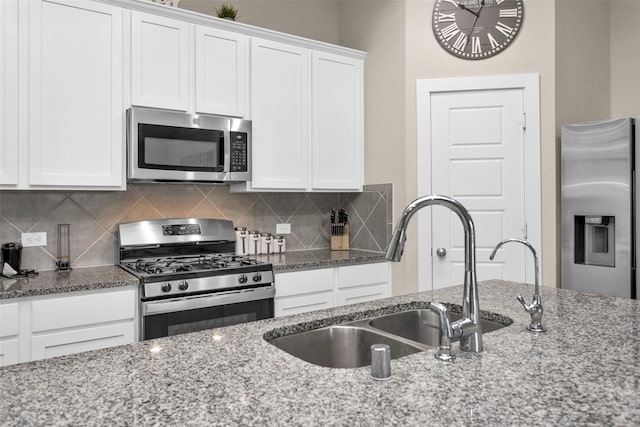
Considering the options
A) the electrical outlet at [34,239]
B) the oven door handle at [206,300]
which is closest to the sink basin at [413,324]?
the oven door handle at [206,300]

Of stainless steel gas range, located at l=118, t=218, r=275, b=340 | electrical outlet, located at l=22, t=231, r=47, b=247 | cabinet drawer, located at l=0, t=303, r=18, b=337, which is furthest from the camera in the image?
electrical outlet, located at l=22, t=231, r=47, b=247

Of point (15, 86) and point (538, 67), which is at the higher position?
point (538, 67)

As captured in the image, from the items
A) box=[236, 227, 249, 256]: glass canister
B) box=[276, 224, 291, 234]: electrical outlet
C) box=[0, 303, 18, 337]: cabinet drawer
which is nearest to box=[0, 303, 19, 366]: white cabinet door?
box=[0, 303, 18, 337]: cabinet drawer

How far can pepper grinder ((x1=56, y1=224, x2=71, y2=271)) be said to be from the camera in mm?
2738

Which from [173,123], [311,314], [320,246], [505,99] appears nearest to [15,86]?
[173,123]

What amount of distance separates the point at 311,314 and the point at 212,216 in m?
1.92

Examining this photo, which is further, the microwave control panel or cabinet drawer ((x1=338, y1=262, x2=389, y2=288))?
cabinet drawer ((x1=338, y1=262, x2=389, y2=288))

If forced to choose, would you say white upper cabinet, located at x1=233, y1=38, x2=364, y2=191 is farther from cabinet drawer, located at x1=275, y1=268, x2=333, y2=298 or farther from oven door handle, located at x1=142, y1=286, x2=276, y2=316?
oven door handle, located at x1=142, y1=286, x2=276, y2=316

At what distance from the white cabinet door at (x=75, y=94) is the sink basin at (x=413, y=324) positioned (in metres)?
1.80

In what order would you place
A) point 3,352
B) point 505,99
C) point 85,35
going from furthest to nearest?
1. point 505,99
2. point 85,35
3. point 3,352

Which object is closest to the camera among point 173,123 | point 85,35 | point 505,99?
point 85,35

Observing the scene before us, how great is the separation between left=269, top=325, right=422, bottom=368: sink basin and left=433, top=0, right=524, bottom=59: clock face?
252 centimetres

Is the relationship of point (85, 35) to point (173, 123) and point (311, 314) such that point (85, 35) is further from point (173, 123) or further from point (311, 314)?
point (311, 314)

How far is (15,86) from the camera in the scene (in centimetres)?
238
